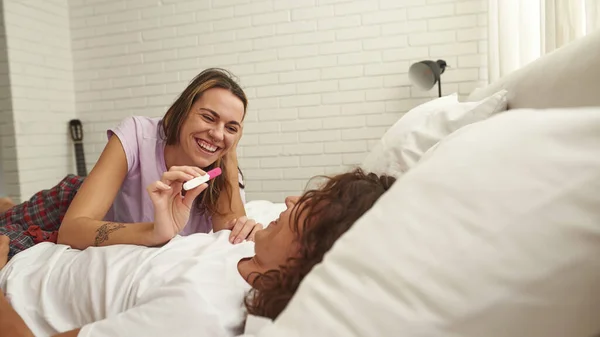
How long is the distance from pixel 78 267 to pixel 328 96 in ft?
7.41

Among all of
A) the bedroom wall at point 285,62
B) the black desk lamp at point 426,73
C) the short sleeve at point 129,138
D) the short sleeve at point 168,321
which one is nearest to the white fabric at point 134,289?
the short sleeve at point 168,321

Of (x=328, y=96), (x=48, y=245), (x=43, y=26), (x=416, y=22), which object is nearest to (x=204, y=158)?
(x=48, y=245)

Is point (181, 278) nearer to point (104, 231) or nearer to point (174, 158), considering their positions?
point (104, 231)

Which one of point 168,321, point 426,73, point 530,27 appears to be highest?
point 530,27

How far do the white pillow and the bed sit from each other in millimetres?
575

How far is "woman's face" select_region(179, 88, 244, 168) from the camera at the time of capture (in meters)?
1.48

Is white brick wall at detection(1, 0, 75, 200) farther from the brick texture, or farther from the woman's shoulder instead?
the woman's shoulder

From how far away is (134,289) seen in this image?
785 mm

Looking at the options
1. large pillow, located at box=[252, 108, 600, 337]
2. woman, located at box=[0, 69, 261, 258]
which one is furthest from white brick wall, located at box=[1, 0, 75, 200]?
large pillow, located at box=[252, 108, 600, 337]

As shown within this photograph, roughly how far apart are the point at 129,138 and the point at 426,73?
5.56 ft

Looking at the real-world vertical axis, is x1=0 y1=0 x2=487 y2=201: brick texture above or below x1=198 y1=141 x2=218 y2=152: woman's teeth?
above

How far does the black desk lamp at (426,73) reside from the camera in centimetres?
246

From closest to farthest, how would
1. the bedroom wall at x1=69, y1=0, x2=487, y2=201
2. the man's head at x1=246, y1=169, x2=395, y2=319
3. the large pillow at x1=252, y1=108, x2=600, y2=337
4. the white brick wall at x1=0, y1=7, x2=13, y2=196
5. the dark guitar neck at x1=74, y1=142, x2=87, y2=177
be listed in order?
the large pillow at x1=252, y1=108, x2=600, y2=337
the man's head at x1=246, y1=169, x2=395, y2=319
the bedroom wall at x1=69, y1=0, x2=487, y2=201
the white brick wall at x1=0, y1=7, x2=13, y2=196
the dark guitar neck at x1=74, y1=142, x2=87, y2=177

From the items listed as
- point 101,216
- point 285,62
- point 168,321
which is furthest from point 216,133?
point 285,62
